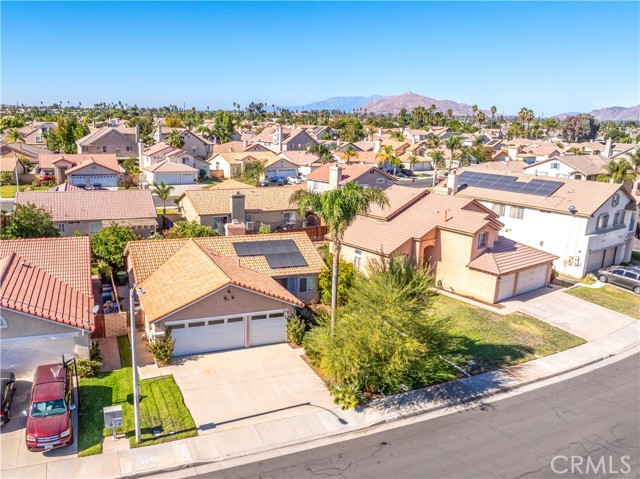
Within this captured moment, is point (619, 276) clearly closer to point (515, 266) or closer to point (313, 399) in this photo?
point (515, 266)

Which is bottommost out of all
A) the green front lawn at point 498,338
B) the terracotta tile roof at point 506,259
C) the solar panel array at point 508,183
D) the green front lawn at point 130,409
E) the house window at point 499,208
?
the green front lawn at point 498,338

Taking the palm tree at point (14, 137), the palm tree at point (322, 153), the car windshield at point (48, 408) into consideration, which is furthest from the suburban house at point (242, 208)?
the palm tree at point (14, 137)

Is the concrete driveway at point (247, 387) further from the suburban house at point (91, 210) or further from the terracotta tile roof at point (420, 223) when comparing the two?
the suburban house at point (91, 210)

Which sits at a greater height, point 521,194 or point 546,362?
point 521,194

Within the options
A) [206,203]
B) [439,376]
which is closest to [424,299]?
[439,376]

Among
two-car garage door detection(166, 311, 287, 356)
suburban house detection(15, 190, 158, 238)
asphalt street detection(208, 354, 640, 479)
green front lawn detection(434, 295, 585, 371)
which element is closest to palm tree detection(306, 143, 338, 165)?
suburban house detection(15, 190, 158, 238)
